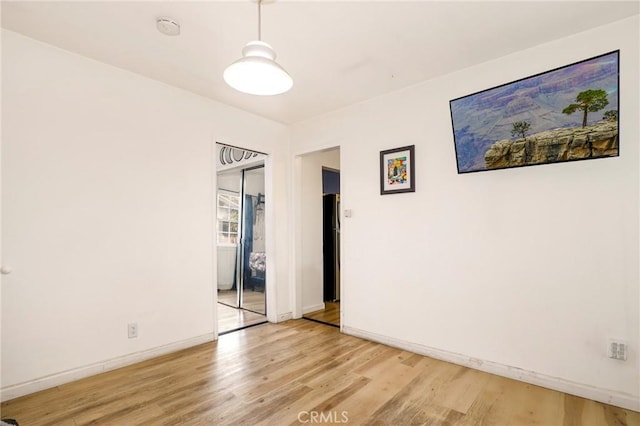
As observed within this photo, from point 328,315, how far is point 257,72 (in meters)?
3.26

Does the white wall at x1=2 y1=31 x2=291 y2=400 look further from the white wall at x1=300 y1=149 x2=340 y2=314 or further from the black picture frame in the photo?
the black picture frame

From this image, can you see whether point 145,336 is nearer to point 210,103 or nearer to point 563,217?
point 210,103

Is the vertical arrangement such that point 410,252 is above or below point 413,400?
above

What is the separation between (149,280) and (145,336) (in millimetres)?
482

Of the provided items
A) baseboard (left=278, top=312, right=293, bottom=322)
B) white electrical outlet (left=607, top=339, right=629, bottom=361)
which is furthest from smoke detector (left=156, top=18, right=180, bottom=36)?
white electrical outlet (left=607, top=339, right=629, bottom=361)

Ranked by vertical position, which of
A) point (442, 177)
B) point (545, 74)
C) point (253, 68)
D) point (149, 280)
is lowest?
point (149, 280)

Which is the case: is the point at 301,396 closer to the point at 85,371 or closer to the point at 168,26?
the point at 85,371

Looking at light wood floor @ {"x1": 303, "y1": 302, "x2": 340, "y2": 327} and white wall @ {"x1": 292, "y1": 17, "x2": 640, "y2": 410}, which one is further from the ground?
white wall @ {"x1": 292, "y1": 17, "x2": 640, "y2": 410}

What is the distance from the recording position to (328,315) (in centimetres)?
420

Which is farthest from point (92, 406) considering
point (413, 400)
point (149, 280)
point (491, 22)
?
point (491, 22)

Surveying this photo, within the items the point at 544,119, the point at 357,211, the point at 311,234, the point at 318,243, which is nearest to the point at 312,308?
the point at 318,243

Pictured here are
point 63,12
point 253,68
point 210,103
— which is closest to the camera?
point 253,68

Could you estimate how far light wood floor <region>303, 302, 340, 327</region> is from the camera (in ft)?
12.9

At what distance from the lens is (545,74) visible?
211cm
